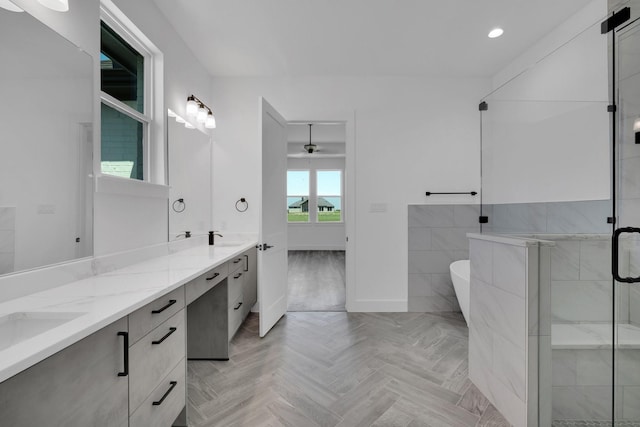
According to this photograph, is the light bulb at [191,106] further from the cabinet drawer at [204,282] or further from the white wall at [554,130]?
the white wall at [554,130]

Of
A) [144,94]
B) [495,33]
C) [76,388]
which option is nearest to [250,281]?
[144,94]

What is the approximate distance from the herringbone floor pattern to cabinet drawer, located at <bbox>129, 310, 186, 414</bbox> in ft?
1.74

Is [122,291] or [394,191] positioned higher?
[394,191]

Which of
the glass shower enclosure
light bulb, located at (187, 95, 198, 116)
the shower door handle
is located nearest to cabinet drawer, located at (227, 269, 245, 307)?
light bulb, located at (187, 95, 198, 116)

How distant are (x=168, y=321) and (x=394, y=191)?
266cm

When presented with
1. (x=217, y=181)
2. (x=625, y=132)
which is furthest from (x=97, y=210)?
(x=625, y=132)

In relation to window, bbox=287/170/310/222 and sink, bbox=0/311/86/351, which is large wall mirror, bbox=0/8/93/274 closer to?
sink, bbox=0/311/86/351

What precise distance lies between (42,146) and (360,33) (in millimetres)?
2408

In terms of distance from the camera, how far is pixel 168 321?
4.42 ft

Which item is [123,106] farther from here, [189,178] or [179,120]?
[189,178]

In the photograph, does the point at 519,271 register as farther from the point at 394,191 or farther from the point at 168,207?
the point at 168,207

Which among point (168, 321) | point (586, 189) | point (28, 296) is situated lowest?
point (168, 321)

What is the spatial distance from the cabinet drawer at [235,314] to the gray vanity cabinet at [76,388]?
4.21 ft

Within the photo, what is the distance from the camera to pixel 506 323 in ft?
5.32
